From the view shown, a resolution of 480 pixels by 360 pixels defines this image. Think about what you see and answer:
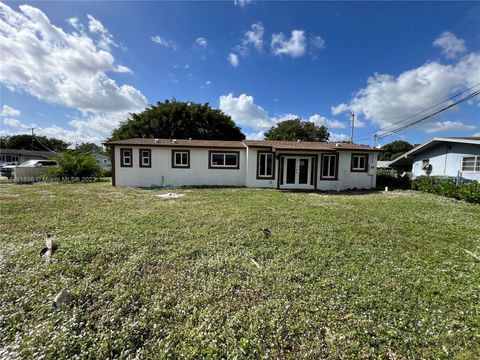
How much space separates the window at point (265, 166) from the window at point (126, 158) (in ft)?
26.1

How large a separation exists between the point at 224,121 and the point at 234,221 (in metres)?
26.4

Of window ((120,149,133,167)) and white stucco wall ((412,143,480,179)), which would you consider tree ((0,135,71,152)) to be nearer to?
window ((120,149,133,167))

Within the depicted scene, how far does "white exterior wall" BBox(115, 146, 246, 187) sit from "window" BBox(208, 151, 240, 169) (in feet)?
0.67

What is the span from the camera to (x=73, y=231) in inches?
205

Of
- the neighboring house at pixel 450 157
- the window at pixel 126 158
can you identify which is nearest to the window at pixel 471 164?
the neighboring house at pixel 450 157

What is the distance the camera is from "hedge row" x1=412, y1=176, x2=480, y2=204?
31.9ft

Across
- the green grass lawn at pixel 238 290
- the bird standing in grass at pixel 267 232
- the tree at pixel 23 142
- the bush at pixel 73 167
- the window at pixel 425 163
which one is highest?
the tree at pixel 23 142

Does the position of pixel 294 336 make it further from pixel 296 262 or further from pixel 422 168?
pixel 422 168

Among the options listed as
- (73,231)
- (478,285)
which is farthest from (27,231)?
(478,285)

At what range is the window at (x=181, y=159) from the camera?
45.8ft

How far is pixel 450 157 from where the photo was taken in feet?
48.3

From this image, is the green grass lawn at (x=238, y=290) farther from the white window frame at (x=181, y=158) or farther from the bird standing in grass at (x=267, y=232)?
the white window frame at (x=181, y=158)

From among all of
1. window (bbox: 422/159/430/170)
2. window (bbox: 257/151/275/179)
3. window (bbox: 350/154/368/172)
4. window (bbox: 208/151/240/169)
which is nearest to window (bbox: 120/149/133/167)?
window (bbox: 208/151/240/169)

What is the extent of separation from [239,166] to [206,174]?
2.18 m
